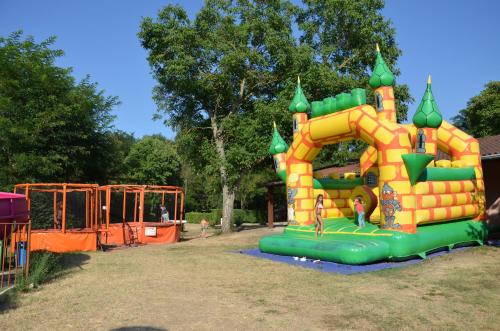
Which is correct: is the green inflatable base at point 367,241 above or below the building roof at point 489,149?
below

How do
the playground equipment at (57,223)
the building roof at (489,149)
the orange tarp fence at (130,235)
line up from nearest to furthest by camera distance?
1. the playground equipment at (57,223)
2. the building roof at (489,149)
3. the orange tarp fence at (130,235)

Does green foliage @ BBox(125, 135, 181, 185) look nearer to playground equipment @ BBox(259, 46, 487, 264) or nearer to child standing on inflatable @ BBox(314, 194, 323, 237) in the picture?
playground equipment @ BBox(259, 46, 487, 264)

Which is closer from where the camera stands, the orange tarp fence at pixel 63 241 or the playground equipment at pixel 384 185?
the playground equipment at pixel 384 185

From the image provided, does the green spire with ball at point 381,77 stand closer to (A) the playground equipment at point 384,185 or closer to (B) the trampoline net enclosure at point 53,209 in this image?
(A) the playground equipment at point 384,185

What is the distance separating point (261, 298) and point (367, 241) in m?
4.22

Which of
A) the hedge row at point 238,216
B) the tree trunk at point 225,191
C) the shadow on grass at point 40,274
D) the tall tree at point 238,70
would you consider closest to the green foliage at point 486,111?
the tall tree at point 238,70

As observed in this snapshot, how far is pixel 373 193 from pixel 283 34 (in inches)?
446

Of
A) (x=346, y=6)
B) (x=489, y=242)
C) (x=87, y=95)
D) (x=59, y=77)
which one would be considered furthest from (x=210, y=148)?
(x=489, y=242)

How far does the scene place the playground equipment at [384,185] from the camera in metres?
10.4

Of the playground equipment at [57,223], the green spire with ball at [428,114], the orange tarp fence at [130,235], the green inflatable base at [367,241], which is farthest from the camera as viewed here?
the orange tarp fence at [130,235]

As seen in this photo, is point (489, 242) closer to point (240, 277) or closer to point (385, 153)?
point (385, 153)

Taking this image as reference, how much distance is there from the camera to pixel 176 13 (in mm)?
20922

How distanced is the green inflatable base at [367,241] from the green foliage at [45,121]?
10501 millimetres

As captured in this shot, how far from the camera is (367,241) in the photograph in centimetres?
1023
